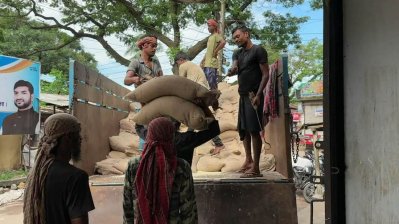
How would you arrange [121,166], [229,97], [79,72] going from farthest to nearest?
[229,97], [121,166], [79,72]

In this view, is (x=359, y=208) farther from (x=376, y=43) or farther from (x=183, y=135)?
(x=183, y=135)

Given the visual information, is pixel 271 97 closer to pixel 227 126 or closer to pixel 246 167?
pixel 246 167

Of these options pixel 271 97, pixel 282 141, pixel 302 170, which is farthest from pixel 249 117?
pixel 302 170

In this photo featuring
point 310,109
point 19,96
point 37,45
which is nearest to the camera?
point 19,96

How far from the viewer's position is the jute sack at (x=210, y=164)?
451 cm

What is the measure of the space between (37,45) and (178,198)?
2010 cm

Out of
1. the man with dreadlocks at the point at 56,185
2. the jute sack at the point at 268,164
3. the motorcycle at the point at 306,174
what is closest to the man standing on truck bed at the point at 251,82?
the jute sack at the point at 268,164

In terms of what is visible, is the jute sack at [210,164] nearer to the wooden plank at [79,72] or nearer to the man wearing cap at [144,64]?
the man wearing cap at [144,64]

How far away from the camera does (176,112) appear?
3186 millimetres

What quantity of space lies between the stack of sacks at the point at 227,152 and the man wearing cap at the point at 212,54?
67 centimetres

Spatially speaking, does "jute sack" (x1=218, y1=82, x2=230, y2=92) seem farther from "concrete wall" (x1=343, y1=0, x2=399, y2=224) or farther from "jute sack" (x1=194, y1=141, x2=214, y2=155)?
"concrete wall" (x1=343, y1=0, x2=399, y2=224)

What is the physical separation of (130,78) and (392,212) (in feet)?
9.52

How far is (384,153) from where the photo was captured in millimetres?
1896

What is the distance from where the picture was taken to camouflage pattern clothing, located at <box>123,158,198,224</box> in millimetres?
2299
